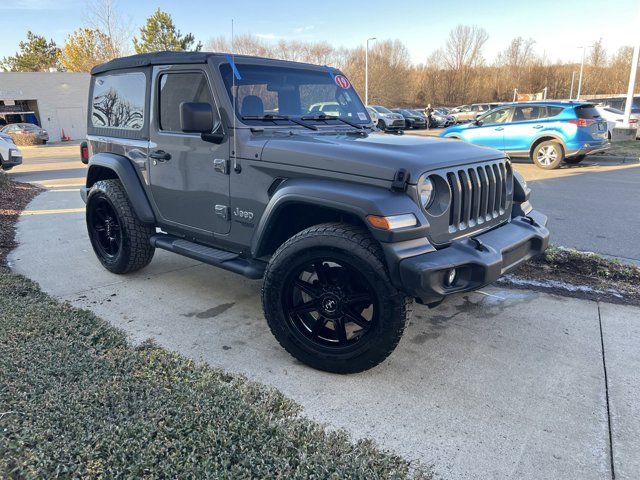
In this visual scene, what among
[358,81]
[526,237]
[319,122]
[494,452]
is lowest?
[494,452]

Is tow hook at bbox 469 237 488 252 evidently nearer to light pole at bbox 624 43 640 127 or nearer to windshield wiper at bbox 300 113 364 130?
windshield wiper at bbox 300 113 364 130

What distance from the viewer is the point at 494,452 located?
2463 millimetres

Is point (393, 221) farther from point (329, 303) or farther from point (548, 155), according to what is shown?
point (548, 155)

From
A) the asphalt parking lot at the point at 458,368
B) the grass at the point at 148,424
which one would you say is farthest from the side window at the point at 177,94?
the grass at the point at 148,424

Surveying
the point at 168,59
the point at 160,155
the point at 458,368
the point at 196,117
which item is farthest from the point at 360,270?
the point at 168,59

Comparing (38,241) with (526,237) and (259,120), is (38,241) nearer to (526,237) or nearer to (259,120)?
(259,120)

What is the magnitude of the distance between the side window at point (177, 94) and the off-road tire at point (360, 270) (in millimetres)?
1445

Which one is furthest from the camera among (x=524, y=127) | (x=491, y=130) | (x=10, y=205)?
(x=491, y=130)

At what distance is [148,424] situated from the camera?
8.09ft

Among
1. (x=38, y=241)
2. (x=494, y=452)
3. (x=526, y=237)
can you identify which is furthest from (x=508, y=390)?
(x=38, y=241)

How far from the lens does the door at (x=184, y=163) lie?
3.79 m

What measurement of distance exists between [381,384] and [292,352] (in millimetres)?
618

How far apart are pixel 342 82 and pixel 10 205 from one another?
737 centimetres

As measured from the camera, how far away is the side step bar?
11.8 feet
